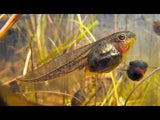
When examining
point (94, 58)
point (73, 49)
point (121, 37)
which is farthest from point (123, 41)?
point (73, 49)

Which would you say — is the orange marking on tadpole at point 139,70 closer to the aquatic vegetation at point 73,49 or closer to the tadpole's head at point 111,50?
the aquatic vegetation at point 73,49


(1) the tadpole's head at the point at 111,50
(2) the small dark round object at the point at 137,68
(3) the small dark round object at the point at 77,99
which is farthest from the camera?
(3) the small dark round object at the point at 77,99

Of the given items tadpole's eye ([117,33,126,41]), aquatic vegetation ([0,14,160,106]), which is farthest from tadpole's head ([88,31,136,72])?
aquatic vegetation ([0,14,160,106])

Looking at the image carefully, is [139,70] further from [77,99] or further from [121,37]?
[77,99]

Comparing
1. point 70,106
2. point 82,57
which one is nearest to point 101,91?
point 70,106

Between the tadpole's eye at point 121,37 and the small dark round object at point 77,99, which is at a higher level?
the tadpole's eye at point 121,37

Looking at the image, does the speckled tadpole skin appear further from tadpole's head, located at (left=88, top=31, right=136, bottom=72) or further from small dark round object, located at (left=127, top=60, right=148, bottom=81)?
small dark round object, located at (left=127, top=60, right=148, bottom=81)

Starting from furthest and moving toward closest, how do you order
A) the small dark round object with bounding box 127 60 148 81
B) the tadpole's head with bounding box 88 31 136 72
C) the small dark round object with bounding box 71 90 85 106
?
the small dark round object with bounding box 71 90 85 106 < the small dark round object with bounding box 127 60 148 81 < the tadpole's head with bounding box 88 31 136 72

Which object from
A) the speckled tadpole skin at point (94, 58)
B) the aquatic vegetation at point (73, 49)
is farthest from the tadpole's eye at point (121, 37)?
the aquatic vegetation at point (73, 49)
